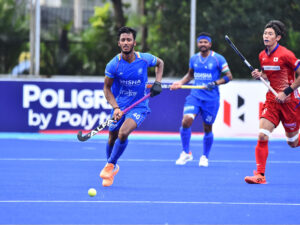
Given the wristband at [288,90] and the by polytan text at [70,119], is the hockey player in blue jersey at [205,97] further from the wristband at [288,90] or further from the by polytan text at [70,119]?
the by polytan text at [70,119]

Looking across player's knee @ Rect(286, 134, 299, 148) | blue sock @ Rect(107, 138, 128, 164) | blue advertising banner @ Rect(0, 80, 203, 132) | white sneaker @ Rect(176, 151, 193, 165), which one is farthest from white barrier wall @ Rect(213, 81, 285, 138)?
blue sock @ Rect(107, 138, 128, 164)

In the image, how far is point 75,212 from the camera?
659cm

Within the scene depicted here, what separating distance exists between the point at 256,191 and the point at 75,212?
7.81ft

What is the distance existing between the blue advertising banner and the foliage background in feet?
3.49

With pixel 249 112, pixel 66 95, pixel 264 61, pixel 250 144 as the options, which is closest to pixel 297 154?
pixel 250 144

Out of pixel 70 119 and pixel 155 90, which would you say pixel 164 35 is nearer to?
pixel 70 119

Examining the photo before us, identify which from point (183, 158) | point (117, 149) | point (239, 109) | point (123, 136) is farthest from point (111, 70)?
point (239, 109)

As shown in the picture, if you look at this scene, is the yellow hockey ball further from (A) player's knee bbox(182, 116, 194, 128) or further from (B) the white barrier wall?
(B) the white barrier wall

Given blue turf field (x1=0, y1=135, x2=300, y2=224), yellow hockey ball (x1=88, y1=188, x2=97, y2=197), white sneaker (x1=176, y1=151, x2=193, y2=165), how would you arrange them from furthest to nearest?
white sneaker (x1=176, y1=151, x2=193, y2=165) → yellow hockey ball (x1=88, y1=188, x2=97, y2=197) → blue turf field (x1=0, y1=135, x2=300, y2=224)

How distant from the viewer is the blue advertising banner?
15.6m

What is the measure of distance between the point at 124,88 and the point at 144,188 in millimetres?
1272

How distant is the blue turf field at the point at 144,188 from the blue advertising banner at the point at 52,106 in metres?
2.21

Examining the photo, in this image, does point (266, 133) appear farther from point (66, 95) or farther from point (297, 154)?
point (66, 95)

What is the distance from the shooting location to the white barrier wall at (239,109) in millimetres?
15906
